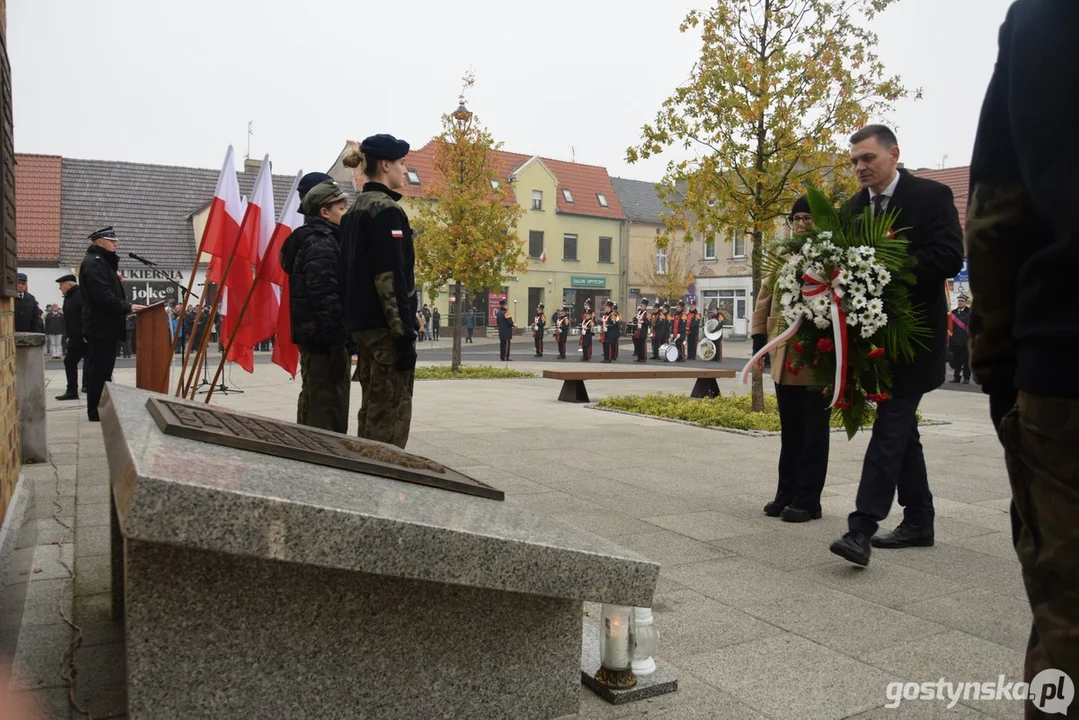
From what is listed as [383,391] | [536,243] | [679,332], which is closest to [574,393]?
[383,391]

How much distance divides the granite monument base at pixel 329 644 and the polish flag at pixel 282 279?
17.5 feet

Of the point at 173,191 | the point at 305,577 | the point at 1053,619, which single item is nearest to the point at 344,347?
the point at 305,577

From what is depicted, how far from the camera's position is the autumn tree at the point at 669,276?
5506cm

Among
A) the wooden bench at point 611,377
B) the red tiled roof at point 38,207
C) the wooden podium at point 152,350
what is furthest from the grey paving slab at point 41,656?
the red tiled roof at point 38,207

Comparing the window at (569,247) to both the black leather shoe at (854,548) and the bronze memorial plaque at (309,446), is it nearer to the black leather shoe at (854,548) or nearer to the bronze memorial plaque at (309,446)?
the black leather shoe at (854,548)

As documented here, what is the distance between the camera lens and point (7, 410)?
4680mm

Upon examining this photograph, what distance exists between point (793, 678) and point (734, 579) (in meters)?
1.20

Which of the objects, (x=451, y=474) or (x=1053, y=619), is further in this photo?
(x=451, y=474)

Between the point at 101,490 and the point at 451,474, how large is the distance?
4.07m

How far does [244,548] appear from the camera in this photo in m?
2.01

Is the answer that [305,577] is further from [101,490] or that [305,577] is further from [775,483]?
[775,483]

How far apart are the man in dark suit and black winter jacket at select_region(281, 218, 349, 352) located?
10.9 ft

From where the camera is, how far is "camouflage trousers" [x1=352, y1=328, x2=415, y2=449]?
17.1 feet

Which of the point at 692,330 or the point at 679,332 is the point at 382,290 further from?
the point at 692,330
